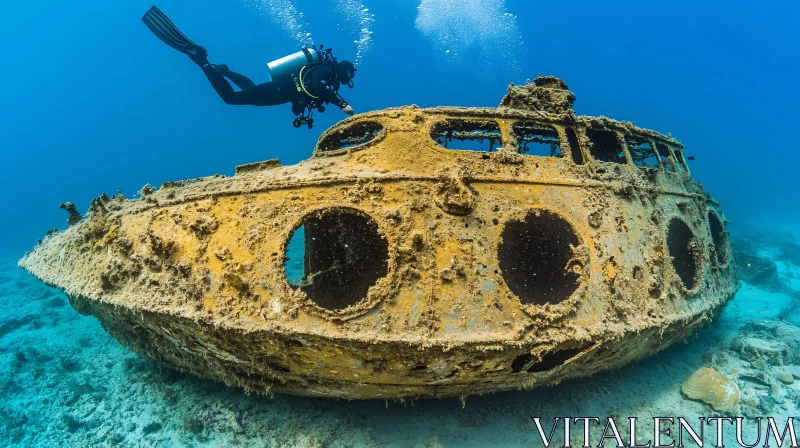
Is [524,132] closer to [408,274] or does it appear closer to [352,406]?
[408,274]

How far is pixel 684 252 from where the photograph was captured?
6.66 metres

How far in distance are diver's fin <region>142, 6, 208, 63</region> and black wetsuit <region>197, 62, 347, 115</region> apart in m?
0.69

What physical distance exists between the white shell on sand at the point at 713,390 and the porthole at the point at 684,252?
1916 millimetres

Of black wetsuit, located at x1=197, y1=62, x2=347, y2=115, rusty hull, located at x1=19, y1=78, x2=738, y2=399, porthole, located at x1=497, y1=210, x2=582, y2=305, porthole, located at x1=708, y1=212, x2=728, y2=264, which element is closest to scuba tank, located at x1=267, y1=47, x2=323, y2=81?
black wetsuit, located at x1=197, y1=62, x2=347, y2=115

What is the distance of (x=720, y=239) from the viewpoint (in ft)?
28.1

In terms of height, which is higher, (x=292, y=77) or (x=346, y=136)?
(x=292, y=77)

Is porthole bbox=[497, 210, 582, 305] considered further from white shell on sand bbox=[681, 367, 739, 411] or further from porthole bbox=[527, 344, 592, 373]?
white shell on sand bbox=[681, 367, 739, 411]

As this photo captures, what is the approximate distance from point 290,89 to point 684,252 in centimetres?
1081

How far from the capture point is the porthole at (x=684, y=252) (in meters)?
6.46

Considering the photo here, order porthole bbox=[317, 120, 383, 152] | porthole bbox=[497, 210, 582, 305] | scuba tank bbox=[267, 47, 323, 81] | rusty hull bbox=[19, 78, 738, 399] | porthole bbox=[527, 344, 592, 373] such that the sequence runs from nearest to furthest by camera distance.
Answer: rusty hull bbox=[19, 78, 738, 399]
porthole bbox=[497, 210, 582, 305]
porthole bbox=[527, 344, 592, 373]
porthole bbox=[317, 120, 383, 152]
scuba tank bbox=[267, 47, 323, 81]

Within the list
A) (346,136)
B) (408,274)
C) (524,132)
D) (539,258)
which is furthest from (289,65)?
(539,258)

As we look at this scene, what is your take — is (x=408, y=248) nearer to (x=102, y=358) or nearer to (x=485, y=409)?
(x=485, y=409)

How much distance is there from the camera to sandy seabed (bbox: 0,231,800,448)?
6039 millimetres

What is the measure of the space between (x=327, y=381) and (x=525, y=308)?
2.84 metres
